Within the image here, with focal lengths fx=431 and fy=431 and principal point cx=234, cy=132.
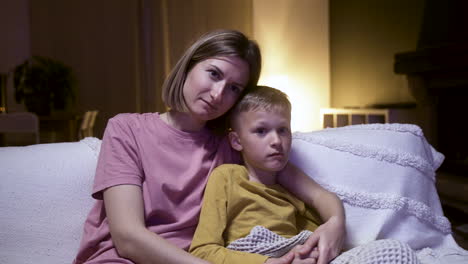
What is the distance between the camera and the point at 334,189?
1.22m

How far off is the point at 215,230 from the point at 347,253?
A: 0.99ft

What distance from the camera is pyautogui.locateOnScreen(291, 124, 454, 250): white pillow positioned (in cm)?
120

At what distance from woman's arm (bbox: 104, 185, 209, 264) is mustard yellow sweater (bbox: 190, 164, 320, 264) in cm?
7

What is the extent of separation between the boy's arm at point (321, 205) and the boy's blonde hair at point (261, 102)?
0.18 metres

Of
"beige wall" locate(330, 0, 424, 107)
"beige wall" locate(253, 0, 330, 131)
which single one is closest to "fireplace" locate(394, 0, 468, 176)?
"beige wall" locate(330, 0, 424, 107)

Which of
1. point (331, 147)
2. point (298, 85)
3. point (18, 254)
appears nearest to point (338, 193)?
point (331, 147)

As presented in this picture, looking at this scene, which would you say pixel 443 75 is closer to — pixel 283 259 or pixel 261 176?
pixel 261 176

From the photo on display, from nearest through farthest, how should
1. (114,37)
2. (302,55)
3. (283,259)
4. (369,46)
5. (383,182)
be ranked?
(283,259) < (383,182) < (369,46) < (302,55) < (114,37)

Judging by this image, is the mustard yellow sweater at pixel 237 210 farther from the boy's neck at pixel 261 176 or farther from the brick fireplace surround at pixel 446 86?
the brick fireplace surround at pixel 446 86

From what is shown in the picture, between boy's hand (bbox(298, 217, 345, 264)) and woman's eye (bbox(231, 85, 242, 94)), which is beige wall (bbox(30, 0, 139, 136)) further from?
boy's hand (bbox(298, 217, 345, 264))

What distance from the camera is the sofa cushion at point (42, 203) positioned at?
41.9 inches

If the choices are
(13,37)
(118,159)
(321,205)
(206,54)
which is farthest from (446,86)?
(13,37)

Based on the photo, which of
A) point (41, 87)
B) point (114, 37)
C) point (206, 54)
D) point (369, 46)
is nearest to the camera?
point (206, 54)

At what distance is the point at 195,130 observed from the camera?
118 centimetres
